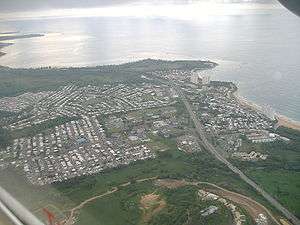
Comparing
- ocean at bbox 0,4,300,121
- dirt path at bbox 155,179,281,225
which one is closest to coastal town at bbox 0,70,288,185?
dirt path at bbox 155,179,281,225

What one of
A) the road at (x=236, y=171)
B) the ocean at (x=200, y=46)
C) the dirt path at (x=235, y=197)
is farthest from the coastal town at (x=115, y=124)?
the ocean at (x=200, y=46)

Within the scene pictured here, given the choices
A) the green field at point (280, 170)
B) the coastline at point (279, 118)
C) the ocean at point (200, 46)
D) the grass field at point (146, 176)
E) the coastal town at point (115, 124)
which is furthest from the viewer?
the ocean at point (200, 46)

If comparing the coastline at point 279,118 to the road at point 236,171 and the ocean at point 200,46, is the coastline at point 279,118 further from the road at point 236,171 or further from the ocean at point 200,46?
the road at point 236,171

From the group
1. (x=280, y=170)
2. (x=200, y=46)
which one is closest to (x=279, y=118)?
(x=280, y=170)

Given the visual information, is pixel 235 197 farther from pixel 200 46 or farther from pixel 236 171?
pixel 200 46

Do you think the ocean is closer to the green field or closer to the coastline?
the coastline

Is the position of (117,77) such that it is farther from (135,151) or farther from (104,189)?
(104,189)
